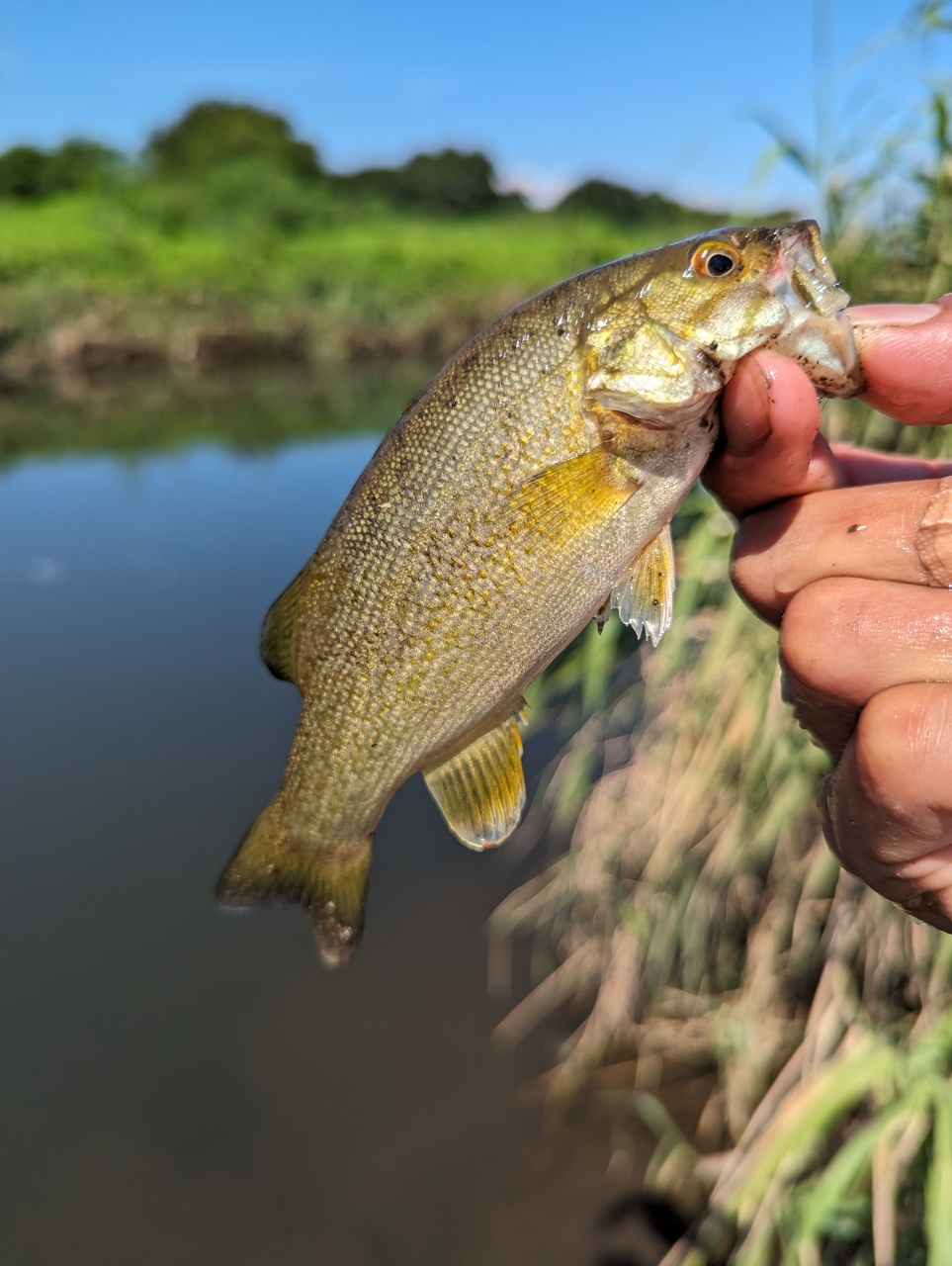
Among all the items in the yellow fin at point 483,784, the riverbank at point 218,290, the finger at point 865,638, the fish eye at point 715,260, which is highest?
the riverbank at point 218,290

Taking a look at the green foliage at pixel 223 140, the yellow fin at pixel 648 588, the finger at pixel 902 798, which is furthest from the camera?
the green foliage at pixel 223 140

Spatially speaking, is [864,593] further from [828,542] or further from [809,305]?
[809,305]

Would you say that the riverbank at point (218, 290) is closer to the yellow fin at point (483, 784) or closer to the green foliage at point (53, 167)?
the green foliage at point (53, 167)

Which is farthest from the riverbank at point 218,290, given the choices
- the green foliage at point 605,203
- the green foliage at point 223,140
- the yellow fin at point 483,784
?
the green foliage at point 223,140

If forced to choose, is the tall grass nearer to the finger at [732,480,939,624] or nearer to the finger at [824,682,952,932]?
the finger at [824,682,952,932]

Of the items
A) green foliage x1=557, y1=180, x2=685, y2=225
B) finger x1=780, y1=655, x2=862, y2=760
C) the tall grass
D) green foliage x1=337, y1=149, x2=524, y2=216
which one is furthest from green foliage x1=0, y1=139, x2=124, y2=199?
finger x1=780, y1=655, x2=862, y2=760
